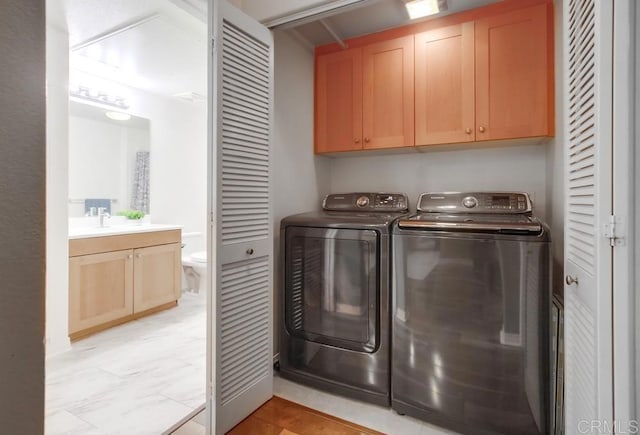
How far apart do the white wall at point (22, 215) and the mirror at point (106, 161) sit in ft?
11.5

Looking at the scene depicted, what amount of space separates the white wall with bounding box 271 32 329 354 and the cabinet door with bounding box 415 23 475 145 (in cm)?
83

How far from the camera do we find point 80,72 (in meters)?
A: 3.25

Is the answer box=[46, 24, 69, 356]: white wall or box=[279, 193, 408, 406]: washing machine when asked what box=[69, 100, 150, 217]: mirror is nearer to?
box=[46, 24, 69, 356]: white wall

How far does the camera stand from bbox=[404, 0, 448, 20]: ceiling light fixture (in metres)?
1.98

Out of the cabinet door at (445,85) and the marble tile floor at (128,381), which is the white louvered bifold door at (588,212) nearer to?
the cabinet door at (445,85)

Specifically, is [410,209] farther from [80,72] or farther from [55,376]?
[80,72]

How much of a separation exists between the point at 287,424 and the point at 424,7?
2.54 m

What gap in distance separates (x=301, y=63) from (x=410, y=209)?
1.39 metres

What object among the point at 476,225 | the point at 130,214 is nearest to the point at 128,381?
the point at 130,214

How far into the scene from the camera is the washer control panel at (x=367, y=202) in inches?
97.4

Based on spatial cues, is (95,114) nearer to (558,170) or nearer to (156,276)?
(156,276)

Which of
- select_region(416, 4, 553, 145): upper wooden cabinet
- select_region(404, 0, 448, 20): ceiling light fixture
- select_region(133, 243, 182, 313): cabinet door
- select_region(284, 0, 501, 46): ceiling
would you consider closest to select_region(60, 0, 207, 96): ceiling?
select_region(284, 0, 501, 46): ceiling

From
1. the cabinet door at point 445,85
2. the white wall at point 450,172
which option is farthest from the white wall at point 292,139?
the cabinet door at point 445,85

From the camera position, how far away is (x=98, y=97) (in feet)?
11.1
